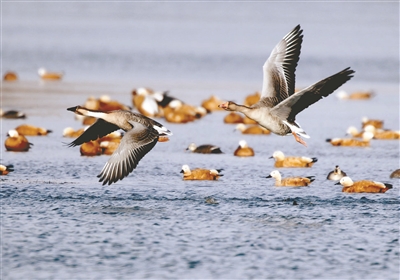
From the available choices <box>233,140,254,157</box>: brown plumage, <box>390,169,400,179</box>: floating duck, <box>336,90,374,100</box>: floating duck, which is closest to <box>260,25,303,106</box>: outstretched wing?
<box>390,169,400,179</box>: floating duck

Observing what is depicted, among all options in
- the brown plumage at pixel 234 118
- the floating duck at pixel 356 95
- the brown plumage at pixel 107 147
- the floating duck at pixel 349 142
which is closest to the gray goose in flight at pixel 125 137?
the brown plumage at pixel 107 147

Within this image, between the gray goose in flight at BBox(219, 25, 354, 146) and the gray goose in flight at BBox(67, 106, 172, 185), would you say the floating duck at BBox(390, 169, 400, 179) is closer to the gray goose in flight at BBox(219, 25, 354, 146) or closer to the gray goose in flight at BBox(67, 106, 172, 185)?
the gray goose in flight at BBox(219, 25, 354, 146)

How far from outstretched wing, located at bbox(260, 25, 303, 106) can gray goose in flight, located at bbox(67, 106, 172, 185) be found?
2.03 meters

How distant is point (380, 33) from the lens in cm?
6022

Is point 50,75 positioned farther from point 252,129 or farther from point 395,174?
point 395,174

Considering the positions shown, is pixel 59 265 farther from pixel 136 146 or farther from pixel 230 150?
pixel 230 150

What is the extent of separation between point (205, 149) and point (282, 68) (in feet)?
11.0

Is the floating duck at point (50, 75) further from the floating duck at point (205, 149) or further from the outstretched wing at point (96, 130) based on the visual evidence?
the outstretched wing at point (96, 130)

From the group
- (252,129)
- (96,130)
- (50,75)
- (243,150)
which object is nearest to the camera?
(96,130)

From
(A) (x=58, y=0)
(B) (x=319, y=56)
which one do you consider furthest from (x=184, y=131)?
(A) (x=58, y=0)

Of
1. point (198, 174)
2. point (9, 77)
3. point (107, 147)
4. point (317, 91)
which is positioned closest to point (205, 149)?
point (107, 147)

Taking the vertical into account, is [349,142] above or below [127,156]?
above

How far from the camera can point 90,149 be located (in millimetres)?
15680

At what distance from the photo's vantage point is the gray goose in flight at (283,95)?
11250 mm
